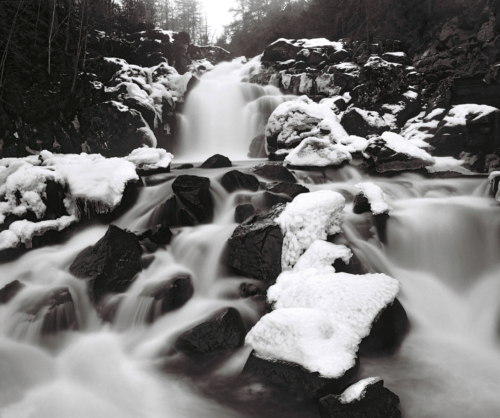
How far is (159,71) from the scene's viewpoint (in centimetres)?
1670

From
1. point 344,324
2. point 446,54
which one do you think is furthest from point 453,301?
point 446,54

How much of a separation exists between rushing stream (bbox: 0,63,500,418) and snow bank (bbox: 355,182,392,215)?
0.65ft

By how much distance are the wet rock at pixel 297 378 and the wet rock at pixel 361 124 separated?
958cm

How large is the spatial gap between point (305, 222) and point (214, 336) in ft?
6.17

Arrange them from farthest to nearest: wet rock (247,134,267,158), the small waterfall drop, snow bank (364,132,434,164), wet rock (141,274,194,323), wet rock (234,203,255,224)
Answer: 1. the small waterfall drop
2. wet rock (247,134,267,158)
3. snow bank (364,132,434,164)
4. wet rock (234,203,255,224)
5. wet rock (141,274,194,323)

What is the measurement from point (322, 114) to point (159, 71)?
944 centimetres

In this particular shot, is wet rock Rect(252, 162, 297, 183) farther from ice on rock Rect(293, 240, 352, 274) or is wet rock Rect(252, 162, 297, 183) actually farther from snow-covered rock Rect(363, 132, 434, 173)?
ice on rock Rect(293, 240, 352, 274)

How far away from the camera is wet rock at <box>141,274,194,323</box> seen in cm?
443

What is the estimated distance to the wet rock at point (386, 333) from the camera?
3543mm

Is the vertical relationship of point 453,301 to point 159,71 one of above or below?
below

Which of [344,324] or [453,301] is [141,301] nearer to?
[344,324]

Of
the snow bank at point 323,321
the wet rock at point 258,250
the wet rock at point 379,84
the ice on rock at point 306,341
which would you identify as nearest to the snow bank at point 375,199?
the wet rock at point 258,250

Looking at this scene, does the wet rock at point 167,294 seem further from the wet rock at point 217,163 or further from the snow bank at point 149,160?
the wet rock at point 217,163

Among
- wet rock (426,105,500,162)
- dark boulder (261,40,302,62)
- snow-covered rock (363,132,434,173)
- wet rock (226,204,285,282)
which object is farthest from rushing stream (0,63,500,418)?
dark boulder (261,40,302,62)
